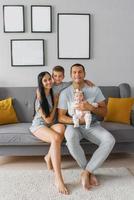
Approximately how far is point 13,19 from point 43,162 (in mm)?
1911

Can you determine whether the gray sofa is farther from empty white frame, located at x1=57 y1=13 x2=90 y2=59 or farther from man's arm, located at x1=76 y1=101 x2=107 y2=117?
empty white frame, located at x1=57 y1=13 x2=90 y2=59

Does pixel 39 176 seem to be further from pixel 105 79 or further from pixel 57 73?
pixel 105 79

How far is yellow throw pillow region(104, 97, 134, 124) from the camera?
3.41m

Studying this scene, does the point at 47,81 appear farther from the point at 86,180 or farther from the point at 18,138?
the point at 86,180

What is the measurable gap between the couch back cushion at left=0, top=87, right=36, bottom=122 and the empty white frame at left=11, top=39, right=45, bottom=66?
1.37 feet

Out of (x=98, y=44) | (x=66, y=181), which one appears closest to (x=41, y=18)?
(x=98, y=44)

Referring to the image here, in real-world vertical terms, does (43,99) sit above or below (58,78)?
below

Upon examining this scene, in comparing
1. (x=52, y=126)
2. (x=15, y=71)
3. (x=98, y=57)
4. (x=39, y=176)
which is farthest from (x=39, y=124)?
(x=98, y=57)

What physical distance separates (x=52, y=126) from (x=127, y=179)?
89 centimetres

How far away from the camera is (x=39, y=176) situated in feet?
9.39

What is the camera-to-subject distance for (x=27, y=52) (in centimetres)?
391

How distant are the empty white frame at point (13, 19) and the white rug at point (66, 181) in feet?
6.12

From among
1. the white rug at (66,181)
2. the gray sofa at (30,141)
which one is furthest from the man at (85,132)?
the gray sofa at (30,141)

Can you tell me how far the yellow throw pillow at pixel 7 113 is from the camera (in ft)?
11.2
